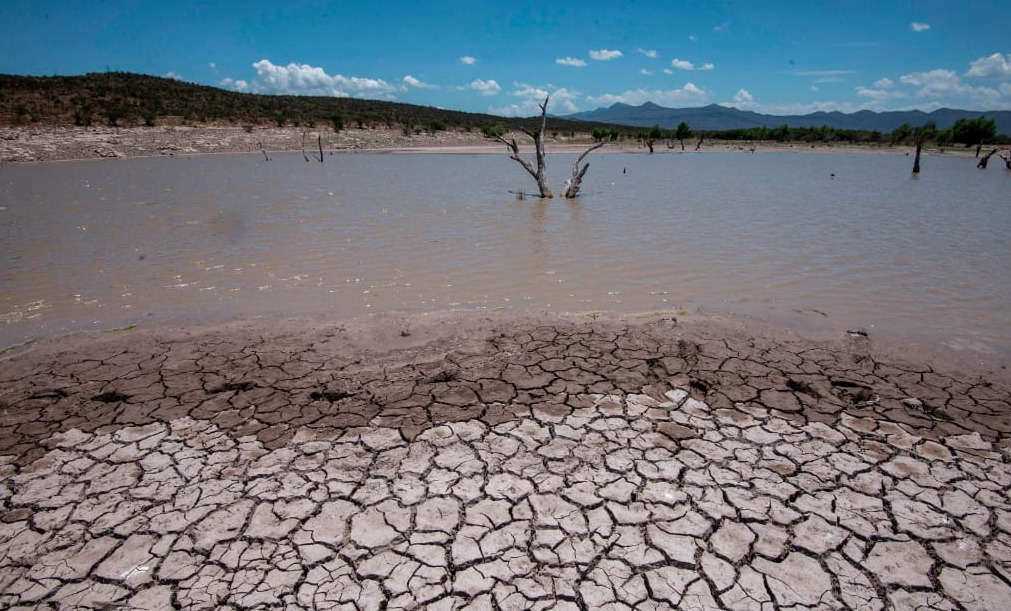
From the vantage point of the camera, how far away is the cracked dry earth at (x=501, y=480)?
2.63 meters

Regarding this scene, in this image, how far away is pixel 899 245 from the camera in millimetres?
10211

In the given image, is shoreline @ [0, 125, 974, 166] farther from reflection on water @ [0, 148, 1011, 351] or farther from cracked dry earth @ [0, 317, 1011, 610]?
cracked dry earth @ [0, 317, 1011, 610]

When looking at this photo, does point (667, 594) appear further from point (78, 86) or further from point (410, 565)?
point (78, 86)

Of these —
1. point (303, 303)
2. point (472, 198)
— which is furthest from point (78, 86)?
point (303, 303)

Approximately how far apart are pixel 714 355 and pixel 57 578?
5173mm

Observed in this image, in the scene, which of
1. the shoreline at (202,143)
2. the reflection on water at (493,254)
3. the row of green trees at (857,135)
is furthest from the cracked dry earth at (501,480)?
the row of green trees at (857,135)

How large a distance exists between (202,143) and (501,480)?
1495 inches

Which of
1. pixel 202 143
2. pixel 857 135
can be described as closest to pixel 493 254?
pixel 202 143

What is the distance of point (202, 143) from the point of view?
33656mm

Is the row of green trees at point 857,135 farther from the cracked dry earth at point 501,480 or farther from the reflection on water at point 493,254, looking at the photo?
the cracked dry earth at point 501,480

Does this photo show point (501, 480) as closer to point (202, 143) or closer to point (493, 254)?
point (493, 254)

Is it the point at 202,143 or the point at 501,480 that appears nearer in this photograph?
the point at 501,480

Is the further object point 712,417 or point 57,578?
point 712,417

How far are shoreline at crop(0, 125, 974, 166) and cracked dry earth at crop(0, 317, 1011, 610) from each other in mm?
27255
